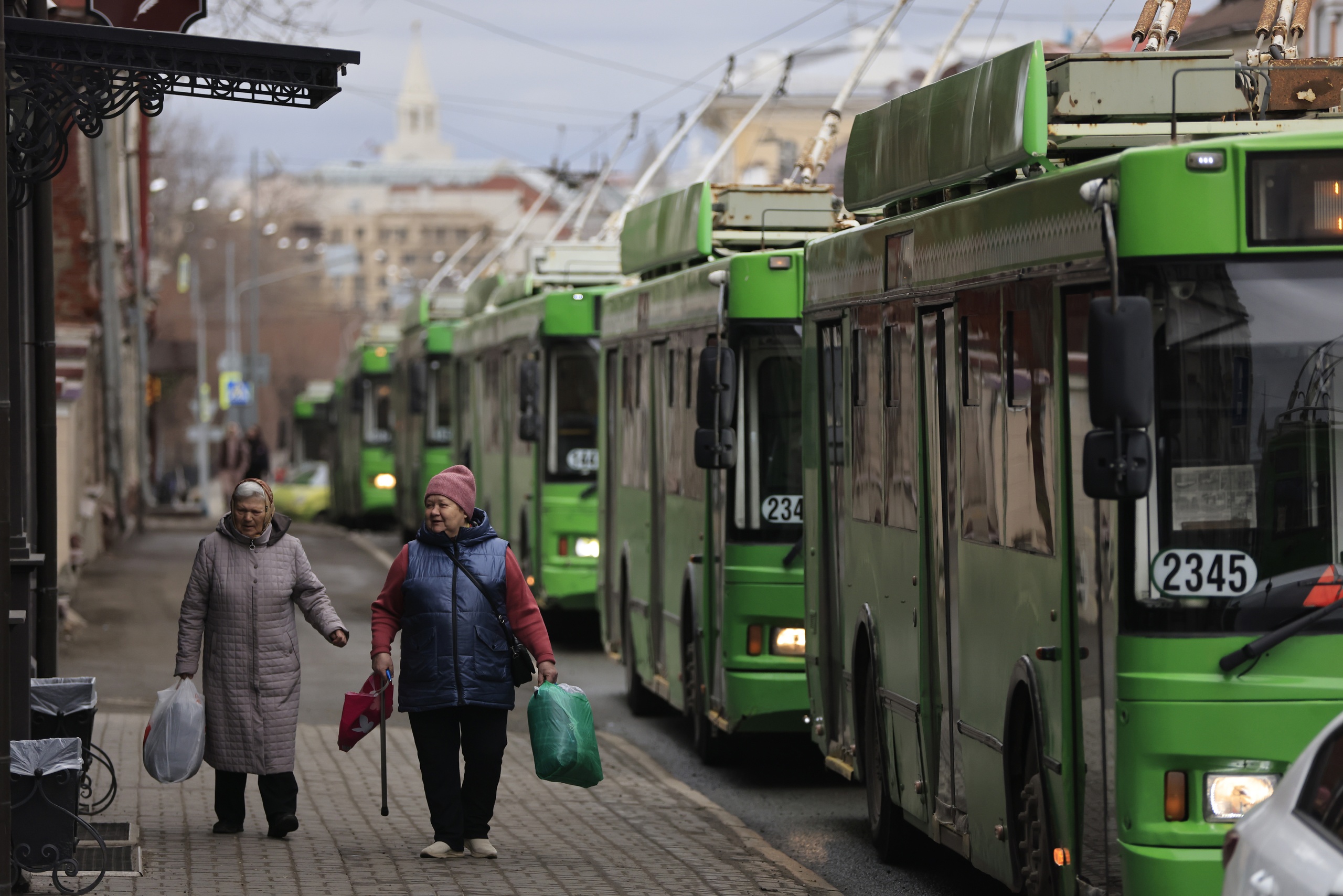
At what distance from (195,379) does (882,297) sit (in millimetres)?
70621

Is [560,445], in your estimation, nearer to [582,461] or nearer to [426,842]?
[582,461]

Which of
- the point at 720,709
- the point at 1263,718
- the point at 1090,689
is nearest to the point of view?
the point at 1263,718

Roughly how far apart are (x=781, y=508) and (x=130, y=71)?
15.5ft

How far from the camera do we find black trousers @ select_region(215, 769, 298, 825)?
Result: 371 inches

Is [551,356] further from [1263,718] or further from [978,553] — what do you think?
[1263,718]

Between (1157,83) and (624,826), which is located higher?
(1157,83)

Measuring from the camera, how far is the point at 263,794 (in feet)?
31.1

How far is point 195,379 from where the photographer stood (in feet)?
255

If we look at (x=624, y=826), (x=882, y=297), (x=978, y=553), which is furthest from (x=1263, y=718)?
(x=624, y=826)

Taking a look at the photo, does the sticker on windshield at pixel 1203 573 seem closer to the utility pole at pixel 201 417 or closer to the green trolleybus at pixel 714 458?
the green trolleybus at pixel 714 458

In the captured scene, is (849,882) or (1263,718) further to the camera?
(849,882)

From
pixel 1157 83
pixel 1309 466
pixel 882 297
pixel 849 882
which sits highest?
pixel 1157 83

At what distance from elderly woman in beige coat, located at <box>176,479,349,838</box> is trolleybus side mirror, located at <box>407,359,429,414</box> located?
20990 millimetres

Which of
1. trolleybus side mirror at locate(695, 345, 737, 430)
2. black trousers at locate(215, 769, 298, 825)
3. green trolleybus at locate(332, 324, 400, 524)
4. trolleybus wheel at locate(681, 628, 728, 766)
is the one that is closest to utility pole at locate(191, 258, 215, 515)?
green trolleybus at locate(332, 324, 400, 524)
